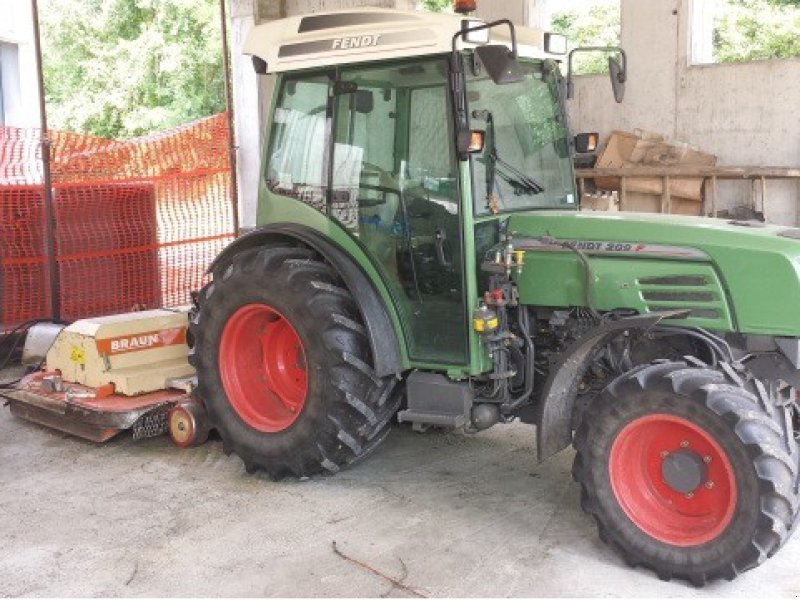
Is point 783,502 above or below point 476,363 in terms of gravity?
below

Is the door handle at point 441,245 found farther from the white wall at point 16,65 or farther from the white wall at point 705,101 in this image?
the white wall at point 16,65

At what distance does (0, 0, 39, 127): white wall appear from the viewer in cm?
1530

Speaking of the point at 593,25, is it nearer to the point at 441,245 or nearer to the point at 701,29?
the point at 701,29

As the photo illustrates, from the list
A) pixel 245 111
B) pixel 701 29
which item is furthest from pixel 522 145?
pixel 245 111

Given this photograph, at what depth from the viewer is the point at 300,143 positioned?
15.4 ft

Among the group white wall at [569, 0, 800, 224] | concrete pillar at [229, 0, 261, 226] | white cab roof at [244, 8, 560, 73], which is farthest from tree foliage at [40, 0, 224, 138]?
white cab roof at [244, 8, 560, 73]

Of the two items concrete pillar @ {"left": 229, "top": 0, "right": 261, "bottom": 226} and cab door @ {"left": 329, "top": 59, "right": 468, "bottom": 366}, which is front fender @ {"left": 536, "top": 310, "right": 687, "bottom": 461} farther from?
concrete pillar @ {"left": 229, "top": 0, "right": 261, "bottom": 226}

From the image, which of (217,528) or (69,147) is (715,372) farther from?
(69,147)

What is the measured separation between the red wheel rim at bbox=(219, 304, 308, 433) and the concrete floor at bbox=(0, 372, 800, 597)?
341 mm

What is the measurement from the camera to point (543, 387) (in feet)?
13.2

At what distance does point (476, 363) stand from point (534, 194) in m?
0.87

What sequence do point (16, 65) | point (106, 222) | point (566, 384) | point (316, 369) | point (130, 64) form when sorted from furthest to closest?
point (130, 64) < point (16, 65) < point (106, 222) < point (316, 369) < point (566, 384)

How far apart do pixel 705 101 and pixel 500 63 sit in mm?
4523

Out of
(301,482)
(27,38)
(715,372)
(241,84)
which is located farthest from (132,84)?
(715,372)
